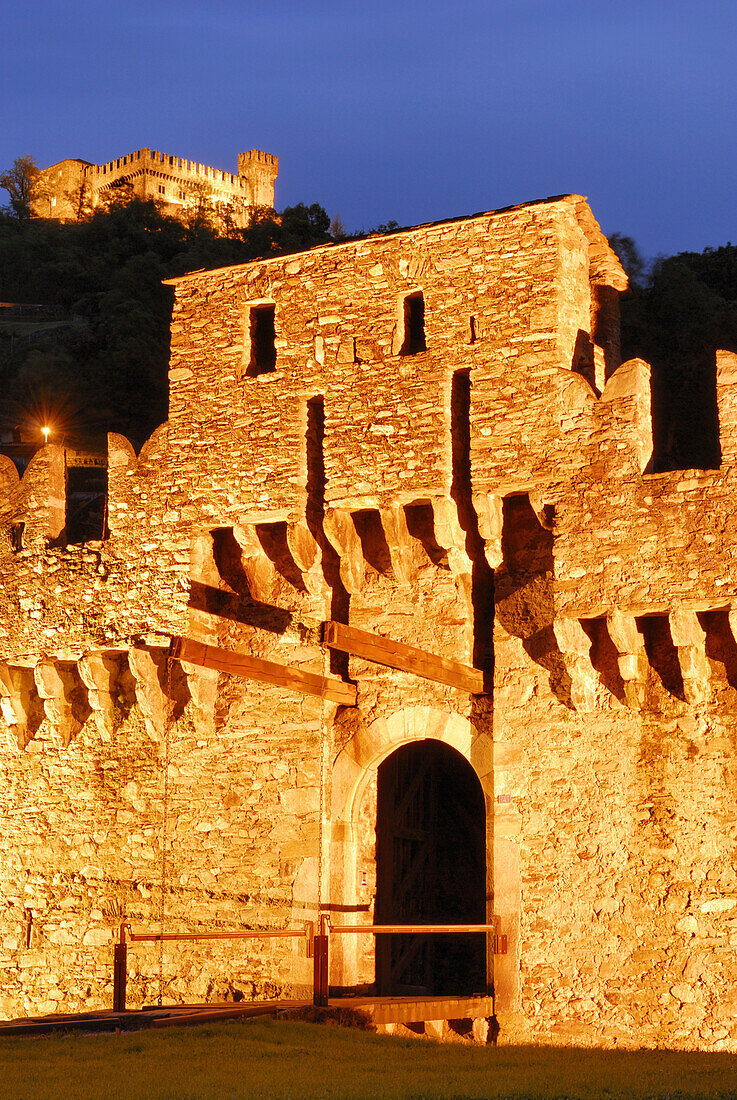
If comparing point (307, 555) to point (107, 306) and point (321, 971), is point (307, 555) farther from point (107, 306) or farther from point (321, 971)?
point (107, 306)

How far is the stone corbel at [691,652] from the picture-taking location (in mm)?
10750

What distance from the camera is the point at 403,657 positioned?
11430mm

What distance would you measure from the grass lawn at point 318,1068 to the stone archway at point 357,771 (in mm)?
1638

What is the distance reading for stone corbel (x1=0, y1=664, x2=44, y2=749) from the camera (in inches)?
580

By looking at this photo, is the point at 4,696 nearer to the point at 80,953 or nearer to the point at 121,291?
the point at 80,953

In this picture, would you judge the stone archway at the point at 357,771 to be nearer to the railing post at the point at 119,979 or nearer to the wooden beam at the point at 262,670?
the wooden beam at the point at 262,670

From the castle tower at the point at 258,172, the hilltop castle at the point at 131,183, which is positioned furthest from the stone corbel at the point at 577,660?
the castle tower at the point at 258,172

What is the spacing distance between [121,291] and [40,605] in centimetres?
2273

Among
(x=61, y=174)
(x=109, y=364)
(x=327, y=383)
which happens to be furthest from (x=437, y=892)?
(x=61, y=174)

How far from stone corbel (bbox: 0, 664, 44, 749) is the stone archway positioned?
3909 mm

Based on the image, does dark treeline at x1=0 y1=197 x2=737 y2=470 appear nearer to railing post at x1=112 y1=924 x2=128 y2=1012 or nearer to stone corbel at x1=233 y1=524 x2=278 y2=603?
stone corbel at x1=233 y1=524 x2=278 y2=603

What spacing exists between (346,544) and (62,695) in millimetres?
3804

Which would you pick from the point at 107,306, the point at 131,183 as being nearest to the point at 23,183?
the point at 131,183

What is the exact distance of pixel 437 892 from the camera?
15398 millimetres
